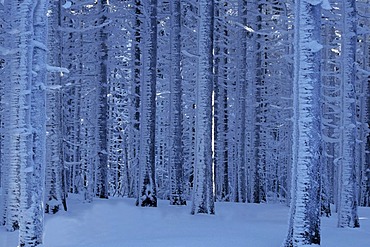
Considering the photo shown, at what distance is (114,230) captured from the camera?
449 inches

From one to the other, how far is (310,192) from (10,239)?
6030 millimetres

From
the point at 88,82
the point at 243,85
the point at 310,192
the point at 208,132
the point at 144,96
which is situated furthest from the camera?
the point at 88,82

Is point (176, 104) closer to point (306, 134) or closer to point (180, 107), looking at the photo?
point (180, 107)

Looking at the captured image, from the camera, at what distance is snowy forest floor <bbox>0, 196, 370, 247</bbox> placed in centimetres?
901

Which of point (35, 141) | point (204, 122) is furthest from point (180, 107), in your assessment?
point (35, 141)

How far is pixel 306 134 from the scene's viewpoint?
8180mm

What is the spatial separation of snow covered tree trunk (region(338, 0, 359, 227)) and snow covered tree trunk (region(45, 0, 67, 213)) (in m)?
6.78

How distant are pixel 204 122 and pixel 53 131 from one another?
12.1 feet

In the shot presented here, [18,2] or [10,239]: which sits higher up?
[18,2]

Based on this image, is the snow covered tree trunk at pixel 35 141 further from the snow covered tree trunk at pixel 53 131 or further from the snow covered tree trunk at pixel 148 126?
the snow covered tree trunk at pixel 148 126

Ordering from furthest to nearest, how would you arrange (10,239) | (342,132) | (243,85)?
(243,85) → (342,132) → (10,239)

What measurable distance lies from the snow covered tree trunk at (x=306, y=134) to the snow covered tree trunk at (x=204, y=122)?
17.0 feet

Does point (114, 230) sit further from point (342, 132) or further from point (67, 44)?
point (67, 44)

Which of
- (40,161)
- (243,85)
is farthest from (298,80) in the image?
(243,85)
